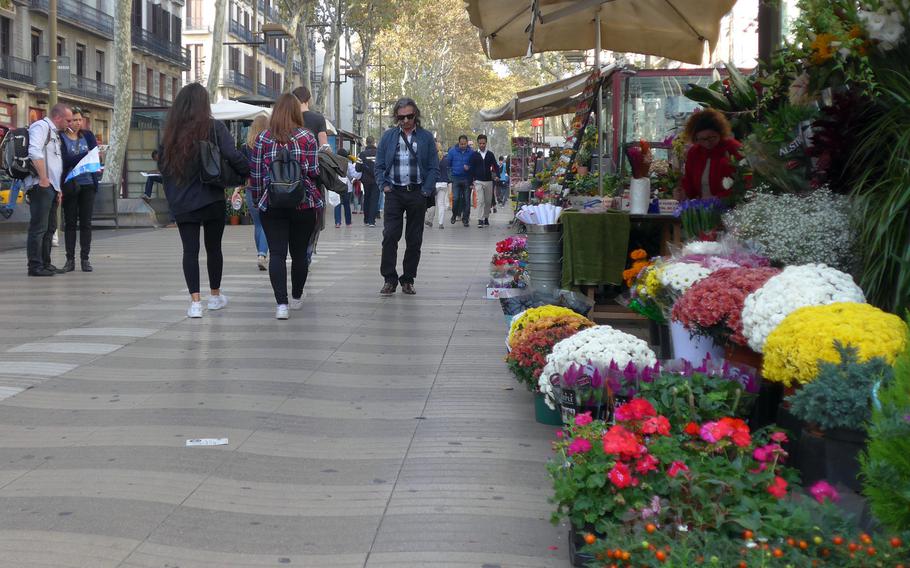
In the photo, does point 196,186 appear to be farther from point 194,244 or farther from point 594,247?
point 594,247

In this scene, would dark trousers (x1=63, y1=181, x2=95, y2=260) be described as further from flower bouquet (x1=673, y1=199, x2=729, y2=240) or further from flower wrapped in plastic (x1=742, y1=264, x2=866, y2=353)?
flower wrapped in plastic (x1=742, y1=264, x2=866, y2=353)

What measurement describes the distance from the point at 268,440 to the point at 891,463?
3357mm

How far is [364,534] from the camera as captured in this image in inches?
166

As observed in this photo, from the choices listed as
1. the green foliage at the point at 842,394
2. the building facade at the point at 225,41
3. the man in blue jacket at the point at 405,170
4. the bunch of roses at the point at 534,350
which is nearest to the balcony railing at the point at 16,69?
the building facade at the point at 225,41

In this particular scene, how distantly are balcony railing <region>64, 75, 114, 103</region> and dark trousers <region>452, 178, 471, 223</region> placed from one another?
28.1 m

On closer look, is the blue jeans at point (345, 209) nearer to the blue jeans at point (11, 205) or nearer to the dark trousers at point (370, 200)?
the dark trousers at point (370, 200)

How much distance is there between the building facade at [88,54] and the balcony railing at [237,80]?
460 centimetres

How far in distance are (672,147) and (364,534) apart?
6613mm

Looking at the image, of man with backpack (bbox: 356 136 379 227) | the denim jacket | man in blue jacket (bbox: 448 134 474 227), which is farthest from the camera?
man with backpack (bbox: 356 136 379 227)

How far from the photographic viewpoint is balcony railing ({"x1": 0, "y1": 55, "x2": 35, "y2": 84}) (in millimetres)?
43844

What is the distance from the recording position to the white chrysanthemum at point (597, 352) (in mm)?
5250

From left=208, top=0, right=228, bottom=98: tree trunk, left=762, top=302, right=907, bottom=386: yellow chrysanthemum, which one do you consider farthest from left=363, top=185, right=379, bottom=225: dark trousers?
left=762, top=302, right=907, bottom=386: yellow chrysanthemum

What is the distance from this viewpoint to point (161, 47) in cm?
5994

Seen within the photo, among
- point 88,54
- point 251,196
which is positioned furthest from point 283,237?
point 88,54
